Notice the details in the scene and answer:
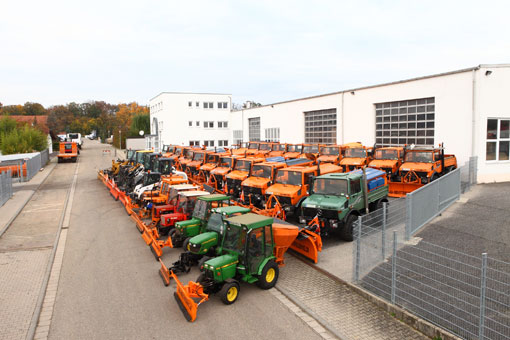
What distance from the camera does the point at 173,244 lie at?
35.9 feet

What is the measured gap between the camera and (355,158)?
1923 centimetres

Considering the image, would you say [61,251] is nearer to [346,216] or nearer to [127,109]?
[346,216]

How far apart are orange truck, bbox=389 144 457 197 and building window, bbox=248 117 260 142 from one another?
989 inches

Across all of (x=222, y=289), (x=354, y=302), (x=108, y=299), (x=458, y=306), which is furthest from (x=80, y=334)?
(x=458, y=306)

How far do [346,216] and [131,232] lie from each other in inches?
302

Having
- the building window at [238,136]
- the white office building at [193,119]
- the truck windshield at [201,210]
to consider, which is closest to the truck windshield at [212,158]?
the truck windshield at [201,210]

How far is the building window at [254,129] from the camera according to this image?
41.2 meters

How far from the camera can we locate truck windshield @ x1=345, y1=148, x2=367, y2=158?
19.2 metres

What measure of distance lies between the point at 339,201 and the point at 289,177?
Result: 2.91m

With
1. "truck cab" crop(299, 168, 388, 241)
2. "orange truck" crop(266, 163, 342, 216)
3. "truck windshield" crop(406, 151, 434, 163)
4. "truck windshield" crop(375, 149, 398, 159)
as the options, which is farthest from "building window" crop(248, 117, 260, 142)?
"truck cab" crop(299, 168, 388, 241)

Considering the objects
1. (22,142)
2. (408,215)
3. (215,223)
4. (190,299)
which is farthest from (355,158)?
(22,142)

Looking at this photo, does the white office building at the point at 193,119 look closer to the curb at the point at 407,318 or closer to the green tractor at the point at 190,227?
the green tractor at the point at 190,227

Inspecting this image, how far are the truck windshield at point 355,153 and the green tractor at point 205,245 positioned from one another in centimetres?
1141

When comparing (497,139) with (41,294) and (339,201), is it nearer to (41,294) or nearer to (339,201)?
(339,201)
